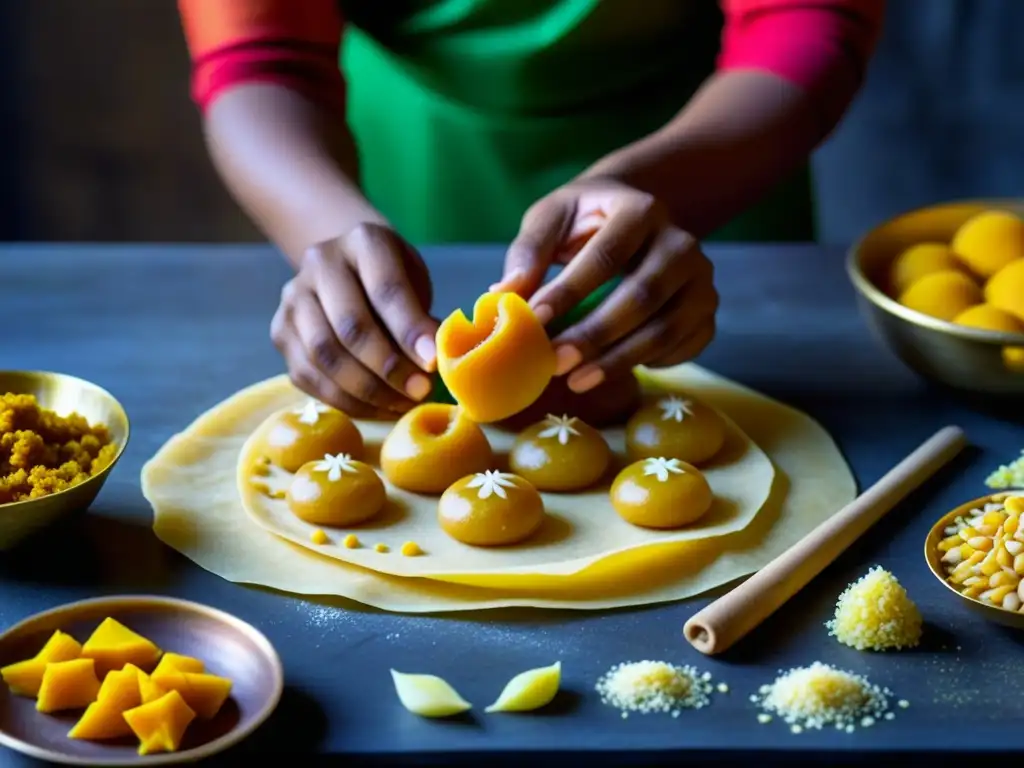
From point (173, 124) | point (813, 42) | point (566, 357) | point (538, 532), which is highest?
point (813, 42)

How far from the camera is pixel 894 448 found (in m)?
1.29

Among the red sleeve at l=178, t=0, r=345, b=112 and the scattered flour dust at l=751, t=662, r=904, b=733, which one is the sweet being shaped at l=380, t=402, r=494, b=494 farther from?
the red sleeve at l=178, t=0, r=345, b=112

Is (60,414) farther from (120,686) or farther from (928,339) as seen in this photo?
(928,339)

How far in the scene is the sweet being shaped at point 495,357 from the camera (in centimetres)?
114

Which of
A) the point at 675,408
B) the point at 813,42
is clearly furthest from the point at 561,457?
the point at 813,42

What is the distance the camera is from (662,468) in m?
1.14

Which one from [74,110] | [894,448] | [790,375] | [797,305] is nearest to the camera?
[894,448]

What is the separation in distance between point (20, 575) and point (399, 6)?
3.23ft

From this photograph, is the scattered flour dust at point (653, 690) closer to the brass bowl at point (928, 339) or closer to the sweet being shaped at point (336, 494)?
the sweet being shaped at point (336, 494)

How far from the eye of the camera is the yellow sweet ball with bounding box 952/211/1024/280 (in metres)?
1.38

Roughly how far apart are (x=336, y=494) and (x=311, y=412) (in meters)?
0.15

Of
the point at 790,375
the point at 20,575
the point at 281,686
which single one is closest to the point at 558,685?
the point at 281,686

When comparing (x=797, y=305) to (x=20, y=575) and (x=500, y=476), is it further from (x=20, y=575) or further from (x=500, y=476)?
(x=20, y=575)

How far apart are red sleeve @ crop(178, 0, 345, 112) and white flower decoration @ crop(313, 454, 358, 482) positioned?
62 centimetres
